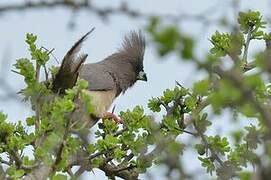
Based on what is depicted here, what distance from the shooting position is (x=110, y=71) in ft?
30.1

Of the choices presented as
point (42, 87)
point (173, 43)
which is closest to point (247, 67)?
point (42, 87)

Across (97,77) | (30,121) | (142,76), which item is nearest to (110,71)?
(142,76)

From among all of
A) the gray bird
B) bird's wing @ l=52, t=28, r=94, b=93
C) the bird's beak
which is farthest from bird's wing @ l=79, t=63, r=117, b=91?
bird's wing @ l=52, t=28, r=94, b=93

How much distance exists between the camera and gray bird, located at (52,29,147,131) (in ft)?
20.6

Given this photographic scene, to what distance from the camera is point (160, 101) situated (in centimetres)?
601

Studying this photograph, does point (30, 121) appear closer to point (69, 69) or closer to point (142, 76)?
point (69, 69)

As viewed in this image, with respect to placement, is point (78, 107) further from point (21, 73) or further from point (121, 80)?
point (121, 80)

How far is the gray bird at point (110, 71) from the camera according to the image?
627 centimetres

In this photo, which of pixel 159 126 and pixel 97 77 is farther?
pixel 97 77

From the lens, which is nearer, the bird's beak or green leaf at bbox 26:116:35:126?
green leaf at bbox 26:116:35:126

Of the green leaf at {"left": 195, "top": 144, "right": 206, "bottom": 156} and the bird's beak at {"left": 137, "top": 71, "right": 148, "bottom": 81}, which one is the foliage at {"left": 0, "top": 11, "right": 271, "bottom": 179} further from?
the bird's beak at {"left": 137, "top": 71, "right": 148, "bottom": 81}

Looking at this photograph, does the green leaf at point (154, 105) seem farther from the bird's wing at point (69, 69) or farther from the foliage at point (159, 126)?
the bird's wing at point (69, 69)

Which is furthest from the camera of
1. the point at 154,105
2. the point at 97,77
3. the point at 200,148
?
the point at 97,77

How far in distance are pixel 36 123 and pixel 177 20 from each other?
2875mm
